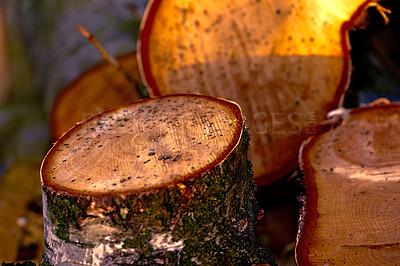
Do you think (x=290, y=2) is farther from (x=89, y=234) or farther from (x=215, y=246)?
(x=89, y=234)

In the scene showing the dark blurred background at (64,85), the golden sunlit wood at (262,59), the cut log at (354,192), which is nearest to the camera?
the cut log at (354,192)

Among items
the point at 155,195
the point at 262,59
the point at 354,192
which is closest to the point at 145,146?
the point at 155,195

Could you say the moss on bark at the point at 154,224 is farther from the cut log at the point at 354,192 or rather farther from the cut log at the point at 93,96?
the cut log at the point at 93,96

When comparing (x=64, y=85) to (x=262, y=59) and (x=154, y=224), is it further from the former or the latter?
(x=154, y=224)

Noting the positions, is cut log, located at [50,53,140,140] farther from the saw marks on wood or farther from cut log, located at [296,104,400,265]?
cut log, located at [296,104,400,265]

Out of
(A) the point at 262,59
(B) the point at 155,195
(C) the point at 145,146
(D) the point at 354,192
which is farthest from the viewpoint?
(A) the point at 262,59

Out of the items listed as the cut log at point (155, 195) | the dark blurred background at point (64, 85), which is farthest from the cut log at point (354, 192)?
the dark blurred background at point (64, 85)
